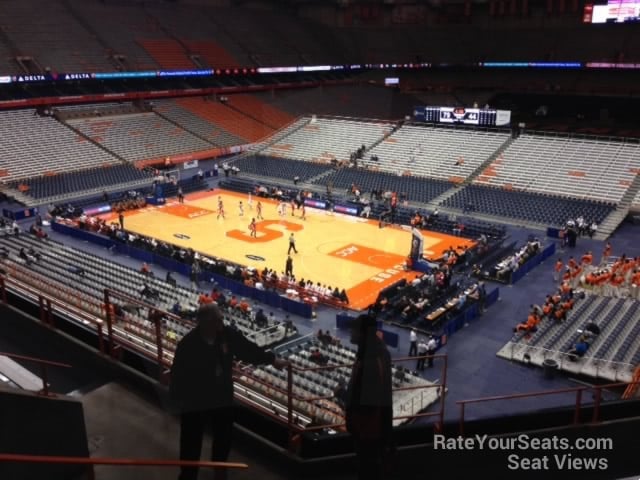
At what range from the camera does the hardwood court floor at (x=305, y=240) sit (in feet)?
88.6

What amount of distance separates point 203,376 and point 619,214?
113ft

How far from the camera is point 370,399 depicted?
16.8ft

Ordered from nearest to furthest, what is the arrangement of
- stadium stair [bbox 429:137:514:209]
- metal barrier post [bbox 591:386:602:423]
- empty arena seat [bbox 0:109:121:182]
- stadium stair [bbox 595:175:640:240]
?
1. metal barrier post [bbox 591:386:602:423]
2. stadium stair [bbox 595:175:640:240]
3. stadium stair [bbox 429:137:514:209]
4. empty arena seat [bbox 0:109:121:182]

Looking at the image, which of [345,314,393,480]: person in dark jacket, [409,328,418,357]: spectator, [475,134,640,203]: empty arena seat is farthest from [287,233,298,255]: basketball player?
[345,314,393,480]: person in dark jacket

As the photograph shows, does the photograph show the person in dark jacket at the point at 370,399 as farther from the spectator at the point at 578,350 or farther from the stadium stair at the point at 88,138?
the stadium stair at the point at 88,138

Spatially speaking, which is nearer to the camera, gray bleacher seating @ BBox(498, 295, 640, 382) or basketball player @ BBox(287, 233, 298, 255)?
gray bleacher seating @ BBox(498, 295, 640, 382)

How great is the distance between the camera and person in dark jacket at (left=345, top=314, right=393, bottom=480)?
5.14 m

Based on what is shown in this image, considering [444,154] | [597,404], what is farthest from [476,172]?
[597,404]

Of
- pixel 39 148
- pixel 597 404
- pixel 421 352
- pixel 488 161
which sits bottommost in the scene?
pixel 421 352

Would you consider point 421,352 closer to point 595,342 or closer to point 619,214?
point 595,342

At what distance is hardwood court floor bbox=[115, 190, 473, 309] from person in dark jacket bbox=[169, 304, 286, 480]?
17673mm

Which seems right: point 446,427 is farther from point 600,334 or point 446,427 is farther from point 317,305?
point 317,305

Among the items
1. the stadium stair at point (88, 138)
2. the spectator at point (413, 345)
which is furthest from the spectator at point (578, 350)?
the stadium stair at point (88, 138)

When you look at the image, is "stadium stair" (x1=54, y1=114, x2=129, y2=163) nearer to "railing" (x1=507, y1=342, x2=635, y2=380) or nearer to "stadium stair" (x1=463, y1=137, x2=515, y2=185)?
"stadium stair" (x1=463, y1=137, x2=515, y2=185)
